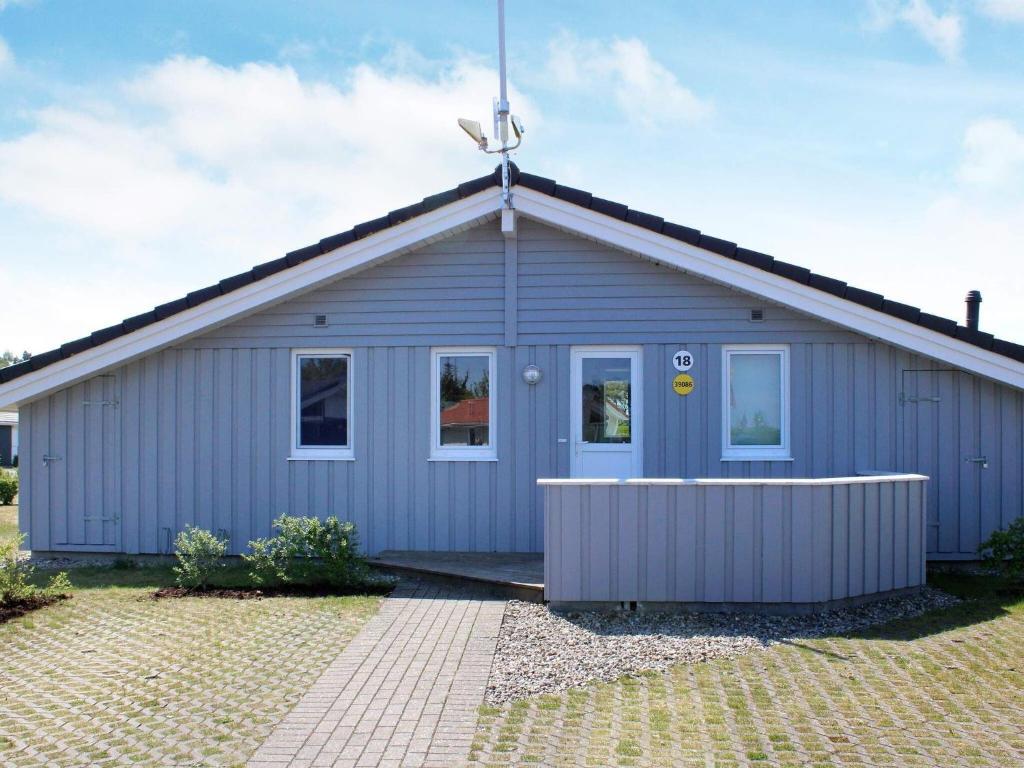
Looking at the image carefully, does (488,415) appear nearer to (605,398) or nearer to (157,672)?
(605,398)

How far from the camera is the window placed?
1095 cm

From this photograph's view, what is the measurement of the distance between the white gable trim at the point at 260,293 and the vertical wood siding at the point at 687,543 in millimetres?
4059

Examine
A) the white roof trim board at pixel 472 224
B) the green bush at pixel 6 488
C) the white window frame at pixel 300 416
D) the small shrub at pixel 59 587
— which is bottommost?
the green bush at pixel 6 488

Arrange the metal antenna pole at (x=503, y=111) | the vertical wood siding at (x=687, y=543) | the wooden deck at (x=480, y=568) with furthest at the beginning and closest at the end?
the metal antenna pole at (x=503, y=111) < the wooden deck at (x=480, y=568) < the vertical wood siding at (x=687, y=543)

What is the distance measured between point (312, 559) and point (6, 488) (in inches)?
681

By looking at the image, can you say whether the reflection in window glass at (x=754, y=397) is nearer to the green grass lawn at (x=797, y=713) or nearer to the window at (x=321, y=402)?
the green grass lawn at (x=797, y=713)

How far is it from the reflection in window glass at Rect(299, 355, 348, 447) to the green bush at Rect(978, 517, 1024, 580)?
7664 millimetres

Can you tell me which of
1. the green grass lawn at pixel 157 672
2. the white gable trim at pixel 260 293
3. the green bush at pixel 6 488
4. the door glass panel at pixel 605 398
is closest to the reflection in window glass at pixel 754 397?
the door glass panel at pixel 605 398

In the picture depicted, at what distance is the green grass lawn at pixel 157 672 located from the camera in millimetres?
4891

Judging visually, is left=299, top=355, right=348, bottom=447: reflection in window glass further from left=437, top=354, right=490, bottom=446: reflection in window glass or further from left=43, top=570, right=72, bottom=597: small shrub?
left=43, top=570, right=72, bottom=597: small shrub

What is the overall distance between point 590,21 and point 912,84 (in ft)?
13.8

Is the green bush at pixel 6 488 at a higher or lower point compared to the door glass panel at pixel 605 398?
lower

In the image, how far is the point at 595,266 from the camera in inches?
420

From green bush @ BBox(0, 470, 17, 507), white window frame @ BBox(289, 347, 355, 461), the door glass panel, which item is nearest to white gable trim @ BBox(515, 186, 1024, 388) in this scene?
the door glass panel
